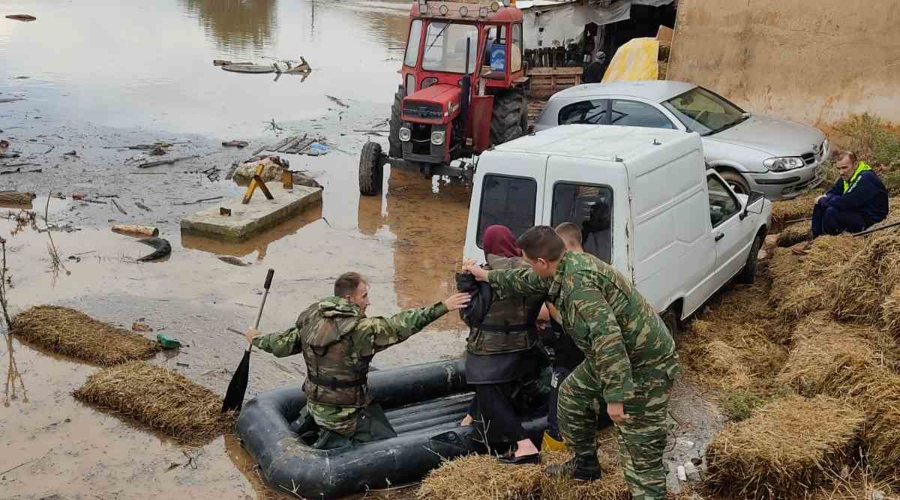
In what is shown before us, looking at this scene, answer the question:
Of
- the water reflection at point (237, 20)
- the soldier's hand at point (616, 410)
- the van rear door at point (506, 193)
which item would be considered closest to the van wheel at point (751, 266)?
the van rear door at point (506, 193)

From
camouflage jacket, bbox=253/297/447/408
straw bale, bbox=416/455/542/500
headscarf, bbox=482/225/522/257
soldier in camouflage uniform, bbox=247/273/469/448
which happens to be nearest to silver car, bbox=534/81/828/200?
headscarf, bbox=482/225/522/257

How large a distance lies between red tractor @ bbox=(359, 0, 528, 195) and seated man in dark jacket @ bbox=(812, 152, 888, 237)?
201 inches

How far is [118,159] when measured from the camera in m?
15.1

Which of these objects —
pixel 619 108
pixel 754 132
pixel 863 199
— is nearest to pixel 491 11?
pixel 619 108

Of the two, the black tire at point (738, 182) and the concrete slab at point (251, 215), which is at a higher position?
the black tire at point (738, 182)

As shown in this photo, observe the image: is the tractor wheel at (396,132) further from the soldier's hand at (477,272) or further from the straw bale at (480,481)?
the straw bale at (480,481)

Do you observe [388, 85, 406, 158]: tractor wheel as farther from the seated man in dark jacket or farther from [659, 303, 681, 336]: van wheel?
[659, 303, 681, 336]: van wheel

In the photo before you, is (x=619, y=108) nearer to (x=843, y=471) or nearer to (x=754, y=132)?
(x=754, y=132)

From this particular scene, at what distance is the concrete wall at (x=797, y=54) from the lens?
14.1 m

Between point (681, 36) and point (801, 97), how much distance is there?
7.85 ft

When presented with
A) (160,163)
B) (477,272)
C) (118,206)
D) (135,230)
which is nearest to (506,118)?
(135,230)

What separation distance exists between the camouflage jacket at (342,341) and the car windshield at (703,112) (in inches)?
298

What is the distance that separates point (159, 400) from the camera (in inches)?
257

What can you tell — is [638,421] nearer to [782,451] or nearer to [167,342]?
[782,451]
